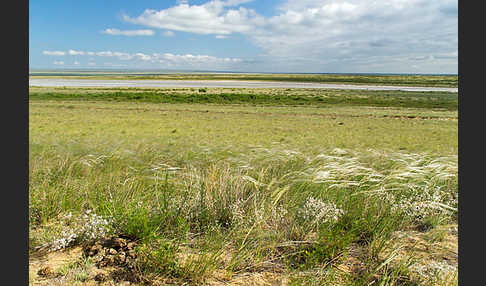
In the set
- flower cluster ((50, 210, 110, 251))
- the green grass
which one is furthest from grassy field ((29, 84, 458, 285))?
the green grass

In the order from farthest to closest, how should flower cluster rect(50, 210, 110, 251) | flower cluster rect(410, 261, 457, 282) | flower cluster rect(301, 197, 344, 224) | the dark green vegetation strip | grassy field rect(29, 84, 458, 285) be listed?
1. the dark green vegetation strip
2. flower cluster rect(301, 197, 344, 224)
3. flower cluster rect(50, 210, 110, 251)
4. grassy field rect(29, 84, 458, 285)
5. flower cluster rect(410, 261, 457, 282)

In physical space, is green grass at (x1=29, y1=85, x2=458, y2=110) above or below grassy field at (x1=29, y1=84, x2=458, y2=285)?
above

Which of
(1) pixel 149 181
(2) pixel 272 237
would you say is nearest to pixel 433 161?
(2) pixel 272 237

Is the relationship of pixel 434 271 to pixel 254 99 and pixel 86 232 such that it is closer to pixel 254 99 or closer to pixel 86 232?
pixel 86 232

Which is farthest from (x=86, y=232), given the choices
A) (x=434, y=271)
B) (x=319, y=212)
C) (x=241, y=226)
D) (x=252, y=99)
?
(x=252, y=99)

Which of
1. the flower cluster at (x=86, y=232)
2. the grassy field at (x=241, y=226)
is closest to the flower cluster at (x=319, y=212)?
the grassy field at (x=241, y=226)

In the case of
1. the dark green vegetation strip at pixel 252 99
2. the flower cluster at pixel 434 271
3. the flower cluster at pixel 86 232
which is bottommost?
the flower cluster at pixel 434 271

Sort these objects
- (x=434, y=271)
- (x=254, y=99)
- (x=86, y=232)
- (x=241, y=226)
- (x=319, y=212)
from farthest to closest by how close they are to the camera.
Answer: (x=254, y=99) → (x=319, y=212) → (x=241, y=226) → (x=86, y=232) → (x=434, y=271)

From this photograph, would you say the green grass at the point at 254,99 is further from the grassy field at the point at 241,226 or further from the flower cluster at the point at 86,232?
the flower cluster at the point at 86,232

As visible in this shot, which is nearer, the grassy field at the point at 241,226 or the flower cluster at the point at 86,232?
the grassy field at the point at 241,226

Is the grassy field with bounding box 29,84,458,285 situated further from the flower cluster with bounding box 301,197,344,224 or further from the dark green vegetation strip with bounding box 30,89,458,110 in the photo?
the dark green vegetation strip with bounding box 30,89,458,110

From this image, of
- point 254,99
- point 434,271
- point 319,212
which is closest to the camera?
point 434,271
